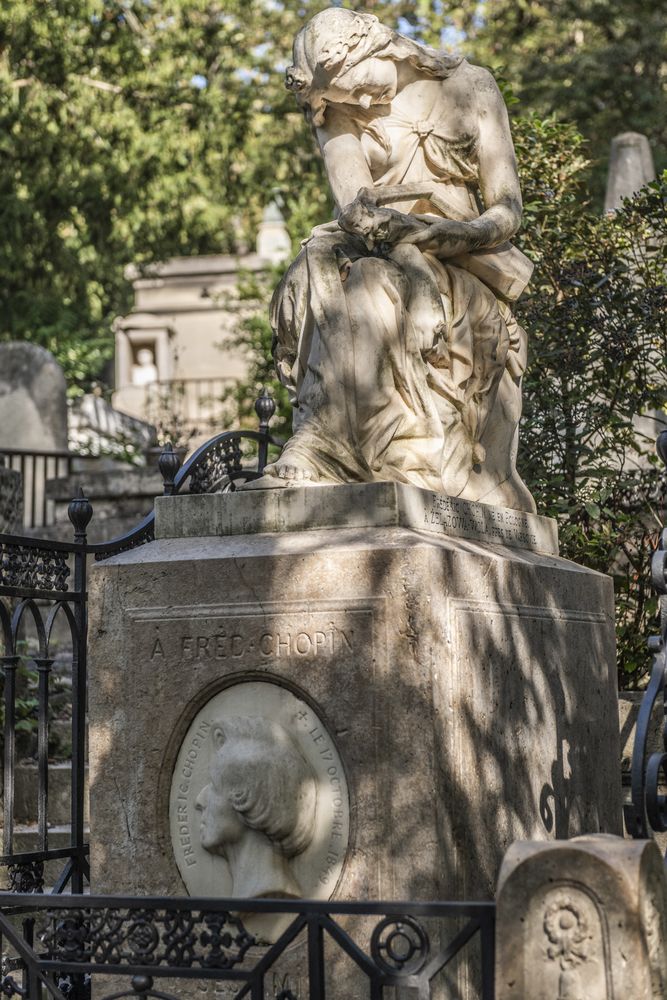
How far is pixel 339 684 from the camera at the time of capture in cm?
439

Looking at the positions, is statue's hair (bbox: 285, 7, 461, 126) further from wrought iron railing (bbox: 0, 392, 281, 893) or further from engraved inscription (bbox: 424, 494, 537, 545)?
wrought iron railing (bbox: 0, 392, 281, 893)

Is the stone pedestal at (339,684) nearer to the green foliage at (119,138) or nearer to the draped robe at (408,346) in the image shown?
the draped robe at (408,346)

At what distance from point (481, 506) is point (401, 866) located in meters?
1.38

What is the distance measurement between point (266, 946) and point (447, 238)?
2465 mm

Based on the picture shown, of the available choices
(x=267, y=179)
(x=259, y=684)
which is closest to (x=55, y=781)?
(x=259, y=684)

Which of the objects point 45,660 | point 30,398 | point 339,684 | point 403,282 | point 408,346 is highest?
point 30,398

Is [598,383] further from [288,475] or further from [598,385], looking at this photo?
[288,475]

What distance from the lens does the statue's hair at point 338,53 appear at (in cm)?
545

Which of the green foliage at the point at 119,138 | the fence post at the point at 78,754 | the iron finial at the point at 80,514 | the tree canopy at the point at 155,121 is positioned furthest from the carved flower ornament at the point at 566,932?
the green foliage at the point at 119,138

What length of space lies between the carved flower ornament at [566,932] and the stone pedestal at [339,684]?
3.40 ft

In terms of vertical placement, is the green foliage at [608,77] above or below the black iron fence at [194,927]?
above

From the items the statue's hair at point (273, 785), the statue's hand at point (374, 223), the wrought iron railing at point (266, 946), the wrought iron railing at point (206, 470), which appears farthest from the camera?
the wrought iron railing at point (206, 470)

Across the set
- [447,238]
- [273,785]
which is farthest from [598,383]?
[273,785]

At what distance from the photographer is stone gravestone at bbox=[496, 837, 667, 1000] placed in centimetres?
317
